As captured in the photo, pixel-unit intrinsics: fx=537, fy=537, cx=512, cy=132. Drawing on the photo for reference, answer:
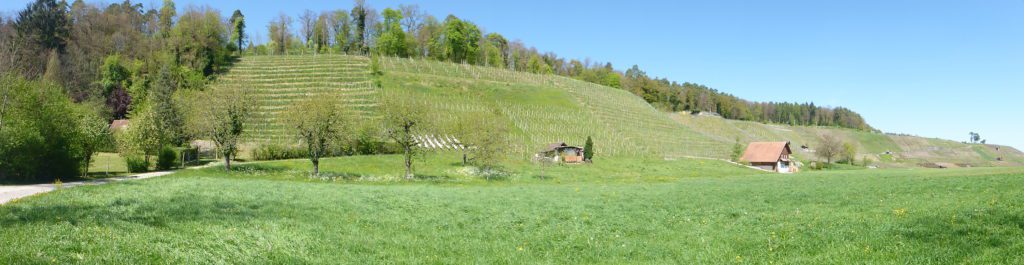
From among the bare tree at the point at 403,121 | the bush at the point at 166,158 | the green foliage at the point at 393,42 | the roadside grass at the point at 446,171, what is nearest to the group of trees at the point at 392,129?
the bare tree at the point at 403,121

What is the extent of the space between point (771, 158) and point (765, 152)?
286 cm

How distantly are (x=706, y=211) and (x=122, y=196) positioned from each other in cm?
2155

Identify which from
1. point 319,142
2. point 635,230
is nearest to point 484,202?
point 635,230

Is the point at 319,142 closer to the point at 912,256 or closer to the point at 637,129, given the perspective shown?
the point at 912,256

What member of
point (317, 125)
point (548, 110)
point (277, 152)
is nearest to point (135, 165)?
point (317, 125)

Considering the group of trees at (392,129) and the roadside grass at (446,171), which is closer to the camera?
the roadside grass at (446,171)

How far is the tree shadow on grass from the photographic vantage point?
43.7ft

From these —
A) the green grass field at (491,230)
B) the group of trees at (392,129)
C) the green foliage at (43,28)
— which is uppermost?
the green foliage at (43,28)

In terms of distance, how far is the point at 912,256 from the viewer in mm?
11055

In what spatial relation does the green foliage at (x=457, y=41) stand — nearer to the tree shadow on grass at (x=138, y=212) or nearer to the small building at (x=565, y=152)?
the small building at (x=565, y=152)

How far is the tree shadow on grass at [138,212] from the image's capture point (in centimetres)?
1333

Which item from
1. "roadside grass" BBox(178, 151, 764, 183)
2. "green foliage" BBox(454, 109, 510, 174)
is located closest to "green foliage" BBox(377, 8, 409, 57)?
"roadside grass" BBox(178, 151, 764, 183)

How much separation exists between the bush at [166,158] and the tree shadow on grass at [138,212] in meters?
39.7

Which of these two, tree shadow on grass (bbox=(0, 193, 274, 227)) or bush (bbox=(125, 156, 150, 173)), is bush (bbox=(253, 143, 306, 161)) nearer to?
bush (bbox=(125, 156, 150, 173))
